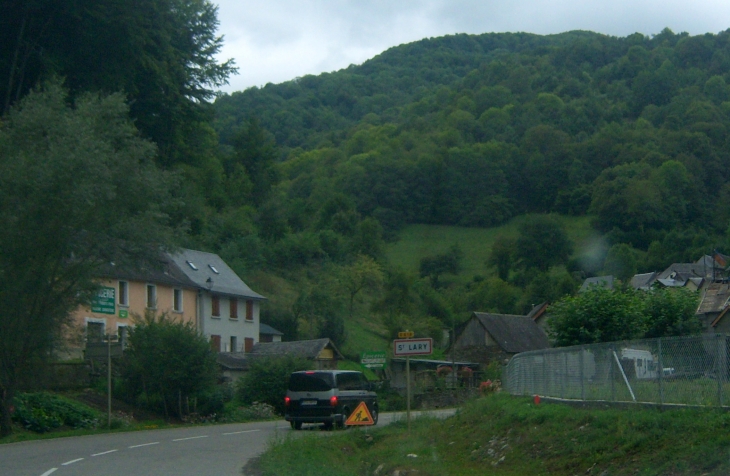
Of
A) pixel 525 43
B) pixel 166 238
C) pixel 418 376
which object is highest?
pixel 525 43

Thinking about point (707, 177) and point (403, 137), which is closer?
point (707, 177)

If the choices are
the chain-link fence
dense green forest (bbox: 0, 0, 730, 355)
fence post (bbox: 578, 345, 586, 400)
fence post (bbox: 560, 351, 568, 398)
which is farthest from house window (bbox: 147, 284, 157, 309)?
fence post (bbox: 578, 345, 586, 400)

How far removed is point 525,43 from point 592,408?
188 metres

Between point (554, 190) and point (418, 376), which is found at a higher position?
point (554, 190)

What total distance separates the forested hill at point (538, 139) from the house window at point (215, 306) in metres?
48.2

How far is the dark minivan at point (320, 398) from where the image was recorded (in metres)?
26.8

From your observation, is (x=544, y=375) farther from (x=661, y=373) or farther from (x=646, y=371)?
(x=661, y=373)

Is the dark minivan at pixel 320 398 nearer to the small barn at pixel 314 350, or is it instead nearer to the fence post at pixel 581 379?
the fence post at pixel 581 379

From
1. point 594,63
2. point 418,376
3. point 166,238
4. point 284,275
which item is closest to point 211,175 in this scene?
point 284,275

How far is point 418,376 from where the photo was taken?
184 feet

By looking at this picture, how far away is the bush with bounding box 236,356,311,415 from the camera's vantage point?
3975 centimetres

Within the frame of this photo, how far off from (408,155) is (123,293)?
86.3 meters

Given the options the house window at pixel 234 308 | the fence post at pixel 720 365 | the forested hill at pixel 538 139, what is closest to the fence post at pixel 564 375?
the fence post at pixel 720 365

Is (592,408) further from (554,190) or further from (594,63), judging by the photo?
(594,63)
